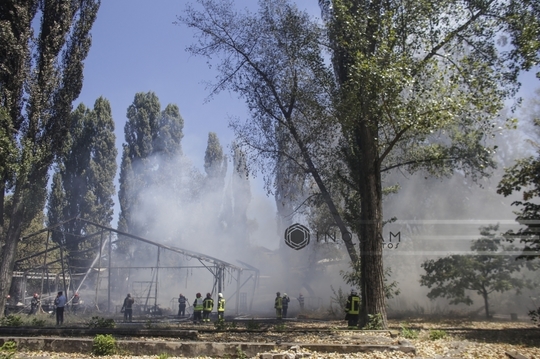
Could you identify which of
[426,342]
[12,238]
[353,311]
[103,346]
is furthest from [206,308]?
[426,342]

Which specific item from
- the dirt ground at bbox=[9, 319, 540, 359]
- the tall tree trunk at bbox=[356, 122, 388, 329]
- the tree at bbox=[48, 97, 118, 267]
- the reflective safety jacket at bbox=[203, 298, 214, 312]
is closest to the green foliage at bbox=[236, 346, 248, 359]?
the dirt ground at bbox=[9, 319, 540, 359]

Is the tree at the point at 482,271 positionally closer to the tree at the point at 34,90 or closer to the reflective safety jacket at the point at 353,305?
the reflective safety jacket at the point at 353,305

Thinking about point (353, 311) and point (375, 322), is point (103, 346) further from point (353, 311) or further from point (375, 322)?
point (353, 311)

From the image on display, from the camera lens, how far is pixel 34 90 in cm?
2044

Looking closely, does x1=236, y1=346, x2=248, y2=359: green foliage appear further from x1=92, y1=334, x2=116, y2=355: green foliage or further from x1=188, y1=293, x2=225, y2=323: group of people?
x1=188, y1=293, x2=225, y2=323: group of people

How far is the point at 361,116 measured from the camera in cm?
1336

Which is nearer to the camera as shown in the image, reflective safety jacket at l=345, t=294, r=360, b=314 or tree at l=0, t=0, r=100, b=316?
reflective safety jacket at l=345, t=294, r=360, b=314

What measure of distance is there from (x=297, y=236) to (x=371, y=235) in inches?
545

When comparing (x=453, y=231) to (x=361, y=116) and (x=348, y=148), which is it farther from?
(x=361, y=116)

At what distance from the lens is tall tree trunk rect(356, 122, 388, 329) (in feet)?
45.2

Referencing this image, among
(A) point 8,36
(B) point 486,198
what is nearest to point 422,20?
(A) point 8,36

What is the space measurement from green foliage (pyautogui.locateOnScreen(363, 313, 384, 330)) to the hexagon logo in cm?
1141

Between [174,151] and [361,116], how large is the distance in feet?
100

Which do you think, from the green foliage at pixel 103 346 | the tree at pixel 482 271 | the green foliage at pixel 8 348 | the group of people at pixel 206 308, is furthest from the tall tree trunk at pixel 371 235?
the tree at pixel 482 271
